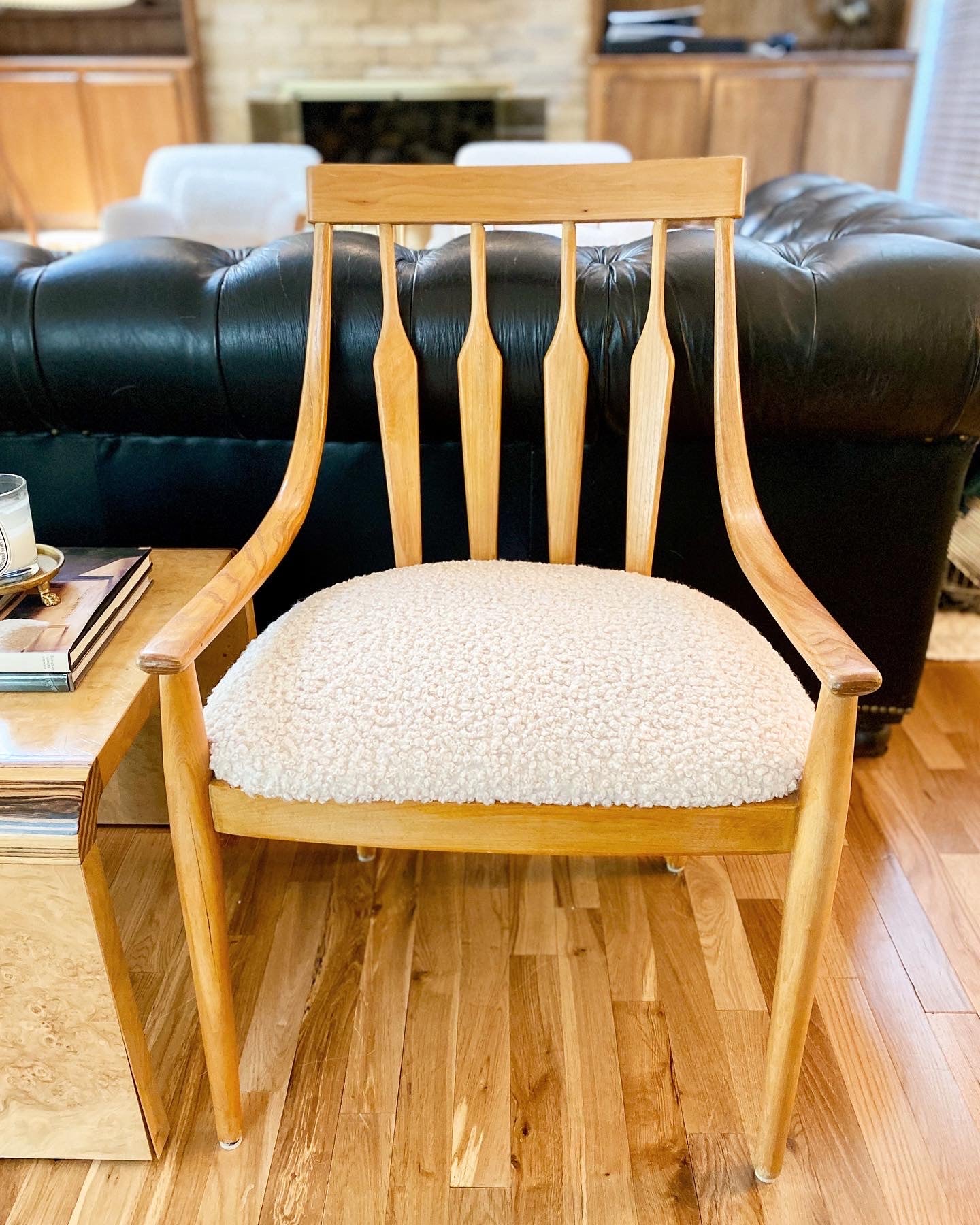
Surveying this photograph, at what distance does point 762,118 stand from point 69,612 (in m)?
4.70

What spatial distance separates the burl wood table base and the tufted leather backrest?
1.15 ft

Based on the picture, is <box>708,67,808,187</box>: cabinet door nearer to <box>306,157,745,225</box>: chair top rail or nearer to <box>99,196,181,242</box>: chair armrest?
<box>99,196,181,242</box>: chair armrest

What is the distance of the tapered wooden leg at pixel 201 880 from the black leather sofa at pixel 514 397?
0.51m

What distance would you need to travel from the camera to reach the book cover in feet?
2.86

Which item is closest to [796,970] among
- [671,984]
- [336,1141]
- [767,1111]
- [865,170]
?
[767,1111]

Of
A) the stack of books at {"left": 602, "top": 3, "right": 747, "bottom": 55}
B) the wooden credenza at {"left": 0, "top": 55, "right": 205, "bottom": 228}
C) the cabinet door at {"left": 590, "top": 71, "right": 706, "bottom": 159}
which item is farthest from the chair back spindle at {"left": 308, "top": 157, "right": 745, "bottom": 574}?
the wooden credenza at {"left": 0, "top": 55, "right": 205, "bottom": 228}

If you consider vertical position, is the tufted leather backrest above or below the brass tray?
above

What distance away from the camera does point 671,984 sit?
1.15m

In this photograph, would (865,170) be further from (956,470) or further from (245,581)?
(245,581)

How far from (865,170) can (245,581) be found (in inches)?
189

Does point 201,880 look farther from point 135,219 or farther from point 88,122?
point 88,122

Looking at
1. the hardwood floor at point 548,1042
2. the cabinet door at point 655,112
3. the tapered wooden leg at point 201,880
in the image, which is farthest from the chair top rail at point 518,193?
the cabinet door at point 655,112

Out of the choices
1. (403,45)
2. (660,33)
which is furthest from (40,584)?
(403,45)

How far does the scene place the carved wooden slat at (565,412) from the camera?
1.10m
